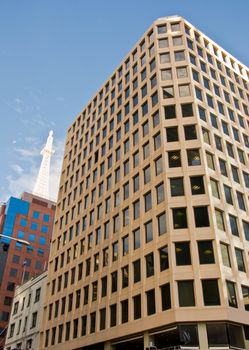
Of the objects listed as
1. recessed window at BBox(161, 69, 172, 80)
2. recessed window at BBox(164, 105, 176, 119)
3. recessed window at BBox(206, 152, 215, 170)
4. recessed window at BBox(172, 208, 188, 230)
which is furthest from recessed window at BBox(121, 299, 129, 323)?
recessed window at BBox(161, 69, 172, 80)

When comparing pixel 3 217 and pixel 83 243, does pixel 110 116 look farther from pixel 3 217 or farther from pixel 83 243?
pixel 3 217

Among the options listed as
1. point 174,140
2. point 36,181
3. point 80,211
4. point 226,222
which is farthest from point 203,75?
point 36,181

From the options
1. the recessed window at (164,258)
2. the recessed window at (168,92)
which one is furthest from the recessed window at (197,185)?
the recessed window at (168,92)

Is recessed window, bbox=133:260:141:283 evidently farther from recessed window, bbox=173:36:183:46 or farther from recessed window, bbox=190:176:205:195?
recessed window, bbox=173:36:183:46

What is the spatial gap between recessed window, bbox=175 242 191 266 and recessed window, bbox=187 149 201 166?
8626mm

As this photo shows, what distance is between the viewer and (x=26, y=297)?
59719 mm

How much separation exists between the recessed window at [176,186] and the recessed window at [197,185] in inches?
40.4

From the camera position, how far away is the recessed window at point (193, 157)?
36959 millimetres

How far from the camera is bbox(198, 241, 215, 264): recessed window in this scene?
31.0 m

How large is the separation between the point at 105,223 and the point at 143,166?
9.04 meters

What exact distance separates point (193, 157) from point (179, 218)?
7009 mm

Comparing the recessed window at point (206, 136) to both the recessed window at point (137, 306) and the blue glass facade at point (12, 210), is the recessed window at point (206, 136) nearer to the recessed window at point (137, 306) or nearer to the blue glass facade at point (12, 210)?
the recessed window at point (137, 306)

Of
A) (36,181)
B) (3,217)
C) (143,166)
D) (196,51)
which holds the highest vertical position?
(36,181)

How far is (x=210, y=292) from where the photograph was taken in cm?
2964
